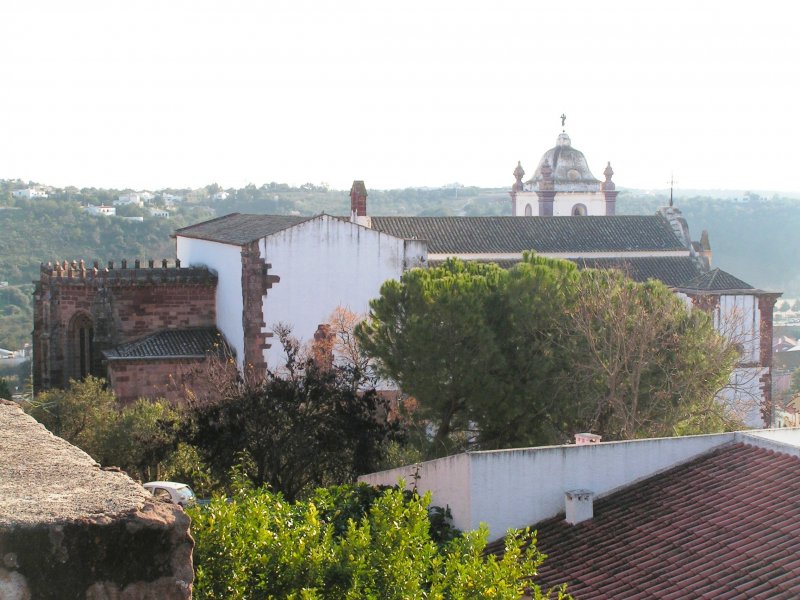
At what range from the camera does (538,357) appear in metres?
22.5

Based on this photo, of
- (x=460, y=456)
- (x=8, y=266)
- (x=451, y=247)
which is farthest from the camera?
(x=8, y=266)

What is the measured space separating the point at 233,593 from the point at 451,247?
94.8ft

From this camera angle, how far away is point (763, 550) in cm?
1169

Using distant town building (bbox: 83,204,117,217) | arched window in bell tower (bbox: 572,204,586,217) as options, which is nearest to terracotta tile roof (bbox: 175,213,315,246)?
arched window in bell tower (bbox: 572,204,586,217)

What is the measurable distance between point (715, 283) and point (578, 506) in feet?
80.1

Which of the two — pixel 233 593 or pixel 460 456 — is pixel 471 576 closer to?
pixel 233 593

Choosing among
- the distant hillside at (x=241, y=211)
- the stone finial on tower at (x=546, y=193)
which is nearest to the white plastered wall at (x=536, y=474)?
the stone finial on tower at (x=546, y=193)

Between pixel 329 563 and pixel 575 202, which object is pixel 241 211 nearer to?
pixel 575 202

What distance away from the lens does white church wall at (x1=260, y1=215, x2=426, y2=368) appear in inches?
1161

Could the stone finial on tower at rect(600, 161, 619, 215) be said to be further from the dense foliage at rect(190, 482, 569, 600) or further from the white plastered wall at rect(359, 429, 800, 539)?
A: the dense foliage at rect(190, 482, 569, 600)

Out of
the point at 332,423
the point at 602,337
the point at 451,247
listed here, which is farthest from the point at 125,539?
the point at 451,247

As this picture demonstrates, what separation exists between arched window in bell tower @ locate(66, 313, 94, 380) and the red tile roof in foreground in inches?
811

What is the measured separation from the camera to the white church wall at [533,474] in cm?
1405

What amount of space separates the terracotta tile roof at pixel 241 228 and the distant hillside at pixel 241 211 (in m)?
20.5
